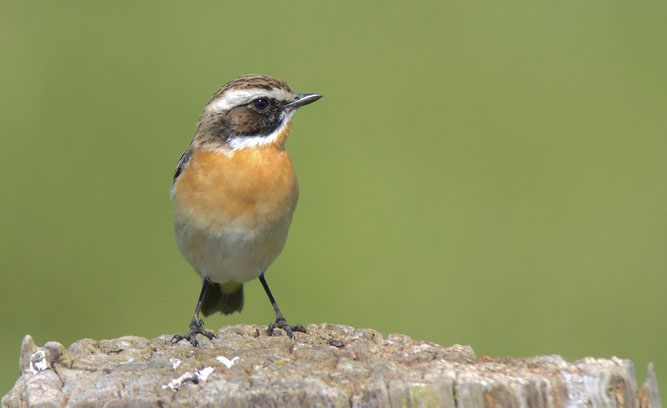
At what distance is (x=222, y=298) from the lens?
24.4ft

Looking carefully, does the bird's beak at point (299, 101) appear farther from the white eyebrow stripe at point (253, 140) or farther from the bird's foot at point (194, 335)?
the bird's foot at point (194, 335)

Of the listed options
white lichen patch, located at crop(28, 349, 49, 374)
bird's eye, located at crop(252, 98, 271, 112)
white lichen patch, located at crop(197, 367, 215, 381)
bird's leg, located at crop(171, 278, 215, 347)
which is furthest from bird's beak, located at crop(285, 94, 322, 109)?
white lichen patch, located at crop(28, 349, 49, 374)

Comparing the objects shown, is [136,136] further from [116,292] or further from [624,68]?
[624,68]

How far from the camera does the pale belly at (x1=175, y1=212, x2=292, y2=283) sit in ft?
20.4

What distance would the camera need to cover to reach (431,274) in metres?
10.6

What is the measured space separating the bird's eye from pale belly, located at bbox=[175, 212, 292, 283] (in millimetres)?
748

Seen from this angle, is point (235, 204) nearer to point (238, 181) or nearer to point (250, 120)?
point (238, 181)

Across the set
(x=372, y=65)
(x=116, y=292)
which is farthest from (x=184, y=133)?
(x=372, y=65)

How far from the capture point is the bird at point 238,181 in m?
6.19

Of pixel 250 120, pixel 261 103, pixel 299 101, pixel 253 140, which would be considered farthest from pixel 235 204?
pixel 299 101

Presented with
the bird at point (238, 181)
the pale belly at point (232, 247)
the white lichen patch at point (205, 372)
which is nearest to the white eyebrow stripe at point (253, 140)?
the bird at point (238, 181)

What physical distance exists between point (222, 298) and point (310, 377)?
3.51 m

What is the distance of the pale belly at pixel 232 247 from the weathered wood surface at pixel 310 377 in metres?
1.59

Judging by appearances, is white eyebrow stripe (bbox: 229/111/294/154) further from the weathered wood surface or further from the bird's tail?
the weathered wood surface
